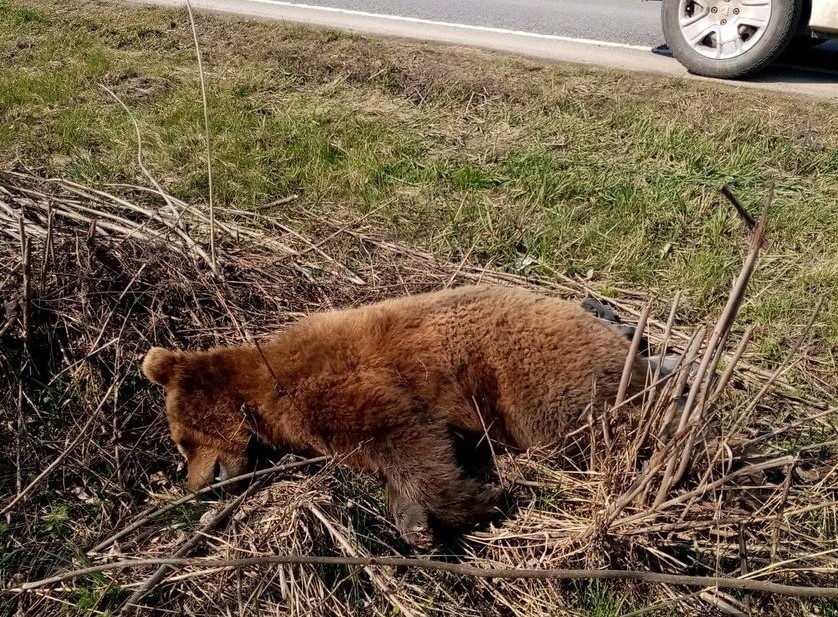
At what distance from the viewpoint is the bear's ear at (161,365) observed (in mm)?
3037

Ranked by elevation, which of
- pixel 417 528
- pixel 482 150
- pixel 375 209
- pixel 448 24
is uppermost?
pixel 448 24

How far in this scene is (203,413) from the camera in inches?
122

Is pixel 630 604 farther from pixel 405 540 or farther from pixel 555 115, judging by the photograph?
pixel 555 115

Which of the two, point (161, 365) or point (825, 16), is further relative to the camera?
point (825, 16)

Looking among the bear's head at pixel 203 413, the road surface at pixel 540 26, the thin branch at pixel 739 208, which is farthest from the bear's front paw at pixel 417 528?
the road surface at pixel 540 26

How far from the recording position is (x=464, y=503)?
2988mm

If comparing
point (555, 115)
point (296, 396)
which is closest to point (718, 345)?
point (296, 396)

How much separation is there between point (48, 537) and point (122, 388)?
2.54 feet

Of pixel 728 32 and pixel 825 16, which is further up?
pixel 825 16

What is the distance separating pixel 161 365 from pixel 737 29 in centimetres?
719

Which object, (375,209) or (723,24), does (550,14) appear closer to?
(723,24)

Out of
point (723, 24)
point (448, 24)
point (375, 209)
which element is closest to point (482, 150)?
point (375, 209)

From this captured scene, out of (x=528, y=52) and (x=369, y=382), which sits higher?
(x=528, y=52)

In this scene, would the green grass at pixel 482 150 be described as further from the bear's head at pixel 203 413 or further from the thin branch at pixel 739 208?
the thin branch at pixel 739 208
